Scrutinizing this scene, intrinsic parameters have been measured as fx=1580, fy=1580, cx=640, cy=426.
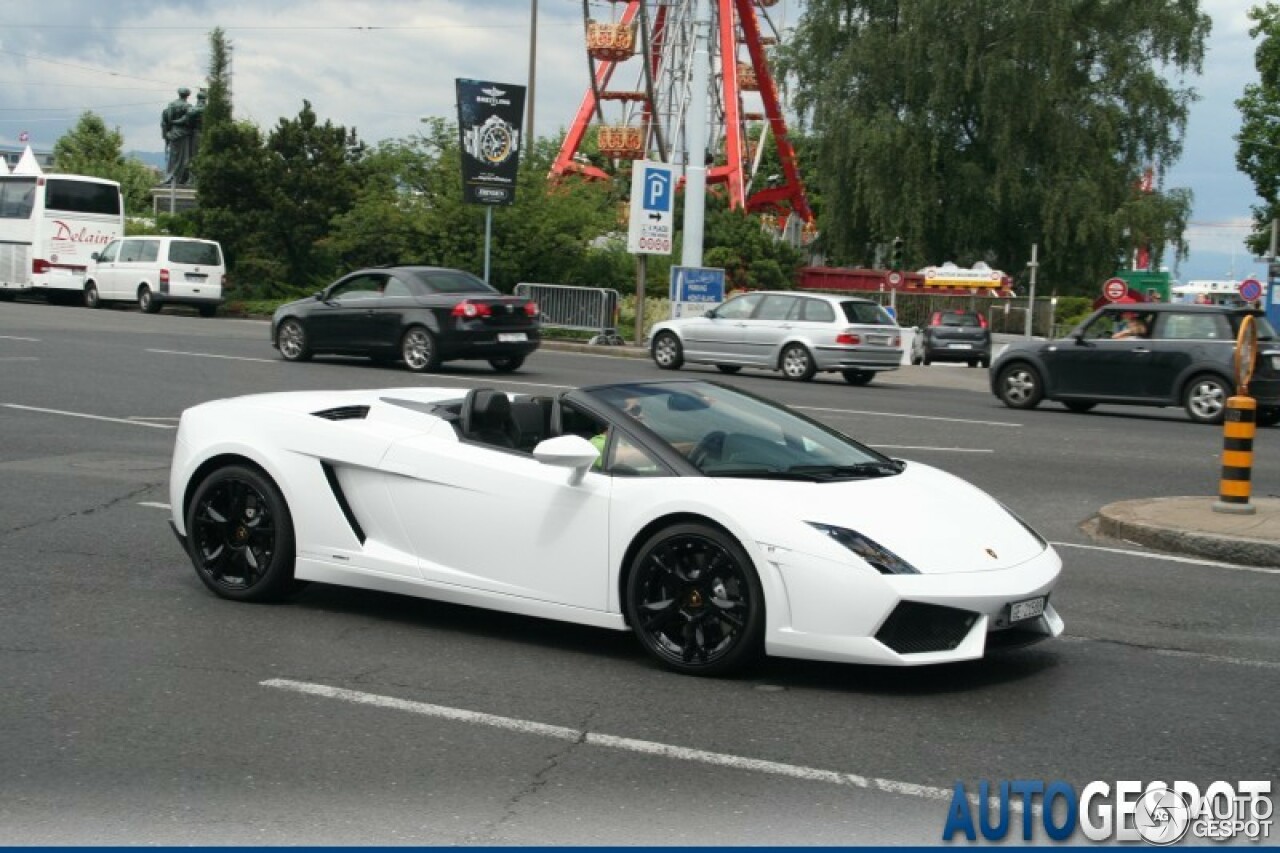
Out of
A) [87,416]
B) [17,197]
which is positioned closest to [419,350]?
[87,416]

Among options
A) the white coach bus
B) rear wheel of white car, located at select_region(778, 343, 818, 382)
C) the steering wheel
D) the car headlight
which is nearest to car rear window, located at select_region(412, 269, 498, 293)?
rear wheel of white car, located at select_region(778, 343, 818, 382)

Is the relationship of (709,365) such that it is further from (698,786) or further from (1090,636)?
(698,786)

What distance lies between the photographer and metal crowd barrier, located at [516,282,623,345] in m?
34.9

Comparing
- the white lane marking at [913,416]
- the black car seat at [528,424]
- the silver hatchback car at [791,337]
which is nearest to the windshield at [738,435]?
the black car seat at [528,424]

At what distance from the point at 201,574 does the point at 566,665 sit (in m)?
2.23

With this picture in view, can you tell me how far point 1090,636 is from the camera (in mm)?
7516

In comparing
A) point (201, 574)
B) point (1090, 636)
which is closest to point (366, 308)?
point (201, 574)

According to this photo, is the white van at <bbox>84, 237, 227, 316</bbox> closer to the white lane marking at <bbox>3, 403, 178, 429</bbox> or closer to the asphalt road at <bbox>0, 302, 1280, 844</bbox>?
the white lane marking at <bbox>3, 403, 178, 429</bbox>

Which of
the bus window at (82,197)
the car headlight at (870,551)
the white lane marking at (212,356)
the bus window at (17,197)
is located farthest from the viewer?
the bus window at (82,197)

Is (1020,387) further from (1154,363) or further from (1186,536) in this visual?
(1186,536)

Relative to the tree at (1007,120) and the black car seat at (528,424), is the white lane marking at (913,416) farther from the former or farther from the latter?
the tree at (1007,120)

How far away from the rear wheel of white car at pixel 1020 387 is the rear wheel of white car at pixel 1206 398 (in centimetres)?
198

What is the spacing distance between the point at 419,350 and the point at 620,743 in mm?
17959

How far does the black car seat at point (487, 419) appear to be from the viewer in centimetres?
730
